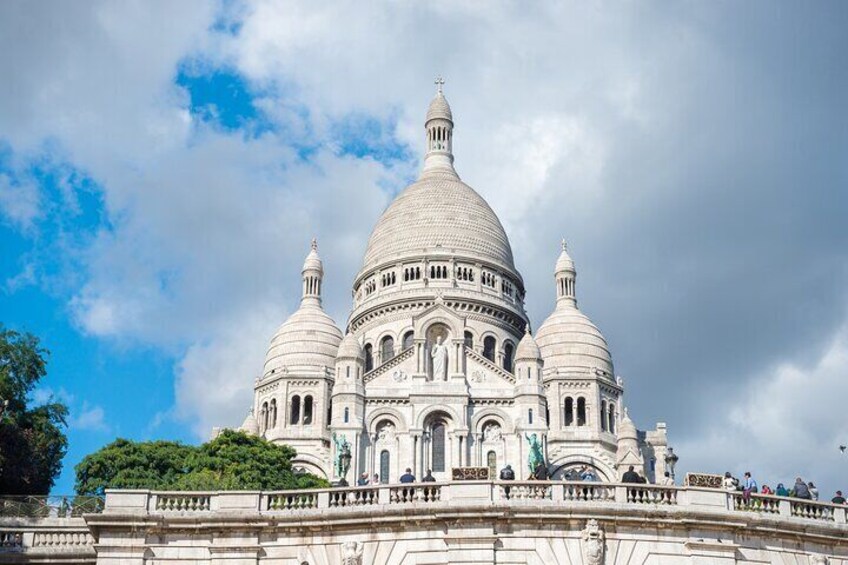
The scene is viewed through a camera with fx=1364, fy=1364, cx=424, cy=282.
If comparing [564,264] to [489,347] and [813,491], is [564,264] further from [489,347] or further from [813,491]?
[813,491]

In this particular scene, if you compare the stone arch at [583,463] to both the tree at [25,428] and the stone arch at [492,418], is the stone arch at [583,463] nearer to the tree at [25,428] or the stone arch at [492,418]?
the stone arch at [492,418]

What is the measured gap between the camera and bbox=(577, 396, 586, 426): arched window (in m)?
93.0

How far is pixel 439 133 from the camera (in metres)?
Answer: 118

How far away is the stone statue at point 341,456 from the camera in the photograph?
71.3 m

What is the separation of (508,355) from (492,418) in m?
13.1

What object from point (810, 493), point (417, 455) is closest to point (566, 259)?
point (417, 455)

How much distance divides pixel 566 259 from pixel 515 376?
19.0 meters

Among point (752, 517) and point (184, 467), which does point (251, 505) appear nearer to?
point (752, 517)

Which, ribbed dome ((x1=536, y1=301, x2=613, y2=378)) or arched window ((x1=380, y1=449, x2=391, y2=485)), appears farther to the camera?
ribbed dome ((x1=536, y1=301, x2=613, y2=378))

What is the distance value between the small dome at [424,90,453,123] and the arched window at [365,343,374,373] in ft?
85.0

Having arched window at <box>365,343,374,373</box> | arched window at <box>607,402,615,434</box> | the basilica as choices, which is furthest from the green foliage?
arched window at <box>365,343,374,373</box>

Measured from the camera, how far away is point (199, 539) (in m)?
29.5

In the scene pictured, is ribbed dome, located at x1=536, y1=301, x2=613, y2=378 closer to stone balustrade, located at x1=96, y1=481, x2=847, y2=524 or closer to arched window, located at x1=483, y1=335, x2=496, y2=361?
arched window, located at x1=483, y1=335, x2=496, y2=361

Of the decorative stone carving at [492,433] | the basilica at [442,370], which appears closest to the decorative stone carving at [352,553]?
the basilica at [442,370]
